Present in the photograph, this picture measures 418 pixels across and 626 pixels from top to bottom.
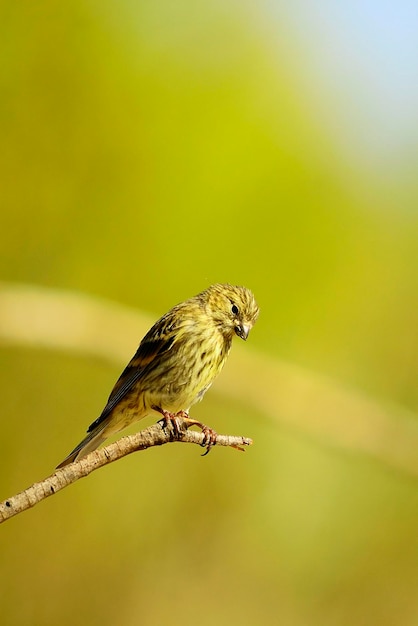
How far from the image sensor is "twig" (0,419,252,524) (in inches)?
56.7

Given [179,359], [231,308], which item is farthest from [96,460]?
[179,359]

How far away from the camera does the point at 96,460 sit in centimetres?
165

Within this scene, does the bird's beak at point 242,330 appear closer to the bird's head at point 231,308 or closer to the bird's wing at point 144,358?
the bird's head at point 231,308

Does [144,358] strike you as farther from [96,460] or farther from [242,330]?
[96,460]

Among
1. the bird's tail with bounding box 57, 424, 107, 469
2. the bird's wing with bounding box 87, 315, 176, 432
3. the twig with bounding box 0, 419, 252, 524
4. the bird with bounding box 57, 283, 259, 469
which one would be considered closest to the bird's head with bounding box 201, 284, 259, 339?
the bird with bounding box 57, 283, 259, 469

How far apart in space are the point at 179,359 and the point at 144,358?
0.14m

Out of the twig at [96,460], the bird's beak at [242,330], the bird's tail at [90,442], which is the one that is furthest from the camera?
the bird's beak at [242,330]

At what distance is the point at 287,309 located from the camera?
6004 millimetres

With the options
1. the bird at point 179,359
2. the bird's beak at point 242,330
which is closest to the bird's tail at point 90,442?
the bird at point 179,359

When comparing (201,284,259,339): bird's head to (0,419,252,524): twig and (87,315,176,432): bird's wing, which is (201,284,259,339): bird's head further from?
(0,419,252,524): twig

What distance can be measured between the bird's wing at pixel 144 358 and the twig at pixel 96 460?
72 centimetres

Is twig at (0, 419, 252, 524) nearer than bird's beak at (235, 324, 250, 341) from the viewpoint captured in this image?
Yes

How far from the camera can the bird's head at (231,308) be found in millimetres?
2789

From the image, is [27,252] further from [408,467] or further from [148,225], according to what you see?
[408,467]
